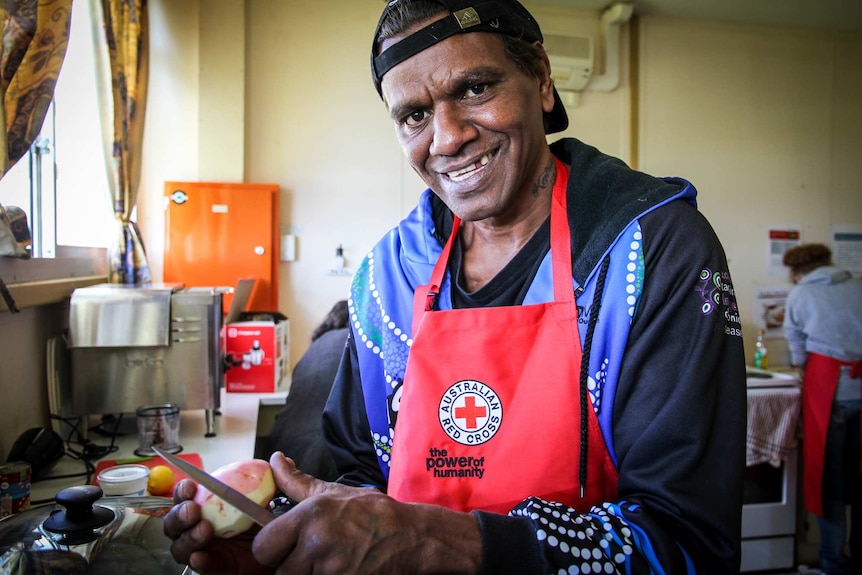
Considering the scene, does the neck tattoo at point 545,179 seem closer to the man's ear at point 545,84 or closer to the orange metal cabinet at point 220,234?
the man's ear at point 545,84

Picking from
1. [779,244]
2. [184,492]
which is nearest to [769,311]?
[779,244]

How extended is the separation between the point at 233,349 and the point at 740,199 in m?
3.54

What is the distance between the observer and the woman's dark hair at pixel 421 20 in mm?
1013

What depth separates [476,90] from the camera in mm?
1011

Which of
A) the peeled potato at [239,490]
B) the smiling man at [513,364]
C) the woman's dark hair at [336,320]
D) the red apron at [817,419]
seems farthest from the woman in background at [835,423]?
the peeled potato at [239,490]

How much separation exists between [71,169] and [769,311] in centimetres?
433

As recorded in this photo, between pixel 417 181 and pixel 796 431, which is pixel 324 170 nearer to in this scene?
pixel 417 181

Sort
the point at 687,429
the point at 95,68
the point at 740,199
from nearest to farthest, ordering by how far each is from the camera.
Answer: the point at 687,429, the point at 95,68, the point at 740,199

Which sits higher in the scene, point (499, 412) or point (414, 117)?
point (414, 117)

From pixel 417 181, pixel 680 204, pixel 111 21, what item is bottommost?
pixel 680 204

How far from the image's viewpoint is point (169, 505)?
0.90 m

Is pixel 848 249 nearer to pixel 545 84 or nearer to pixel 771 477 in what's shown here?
pixel 771 477

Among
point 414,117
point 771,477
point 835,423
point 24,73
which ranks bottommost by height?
point 771,477

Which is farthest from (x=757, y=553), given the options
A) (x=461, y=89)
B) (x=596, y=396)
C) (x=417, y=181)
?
(x=461, y=89)
